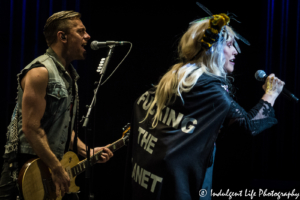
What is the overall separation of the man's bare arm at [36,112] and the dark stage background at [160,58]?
4.60ft

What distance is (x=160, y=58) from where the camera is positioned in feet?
12.6

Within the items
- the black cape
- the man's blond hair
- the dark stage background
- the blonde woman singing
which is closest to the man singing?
the man's blond hair

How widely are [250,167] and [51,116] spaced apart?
2443mm

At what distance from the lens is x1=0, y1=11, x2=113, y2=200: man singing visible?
2.12m

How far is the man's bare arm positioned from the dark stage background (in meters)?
1.40

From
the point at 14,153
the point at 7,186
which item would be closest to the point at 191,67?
the point at 14,153

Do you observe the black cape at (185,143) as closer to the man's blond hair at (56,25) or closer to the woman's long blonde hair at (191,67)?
the woman's long blonde hair at (191,67)

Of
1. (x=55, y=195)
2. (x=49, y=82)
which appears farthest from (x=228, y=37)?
(x=55, y=195)

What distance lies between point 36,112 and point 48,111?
0.14 m

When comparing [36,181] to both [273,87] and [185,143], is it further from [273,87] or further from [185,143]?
[273,87]

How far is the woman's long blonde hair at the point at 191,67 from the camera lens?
1.68 m

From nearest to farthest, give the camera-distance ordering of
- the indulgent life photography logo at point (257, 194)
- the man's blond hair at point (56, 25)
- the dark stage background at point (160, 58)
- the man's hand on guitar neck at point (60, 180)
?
the man's hand on guitar neck at point (60, 180) → the man's blond hair at point (56, 25) → the indulgent life photography logo at point (257, 194) → the dark stage background at point (160, 58)

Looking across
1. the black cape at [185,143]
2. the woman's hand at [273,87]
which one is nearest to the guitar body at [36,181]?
the black cape at [185,143]

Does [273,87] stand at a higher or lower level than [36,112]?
higher
